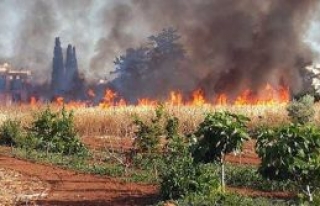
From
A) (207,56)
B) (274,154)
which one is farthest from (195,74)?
(274,154)

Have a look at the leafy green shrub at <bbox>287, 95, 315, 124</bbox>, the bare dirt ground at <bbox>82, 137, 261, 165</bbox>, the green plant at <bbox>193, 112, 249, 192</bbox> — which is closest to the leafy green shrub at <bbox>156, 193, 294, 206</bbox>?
the green plant at <bbox>193, 112, 249, 192</bbox>

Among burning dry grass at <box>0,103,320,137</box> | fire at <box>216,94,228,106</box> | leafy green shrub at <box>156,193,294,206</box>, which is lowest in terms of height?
leafy green shrub at <box>156,193,294,206</box>

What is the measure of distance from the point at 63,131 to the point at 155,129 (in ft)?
17.3

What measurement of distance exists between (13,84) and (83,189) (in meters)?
78.8

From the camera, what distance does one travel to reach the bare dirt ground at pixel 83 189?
45.4 feet

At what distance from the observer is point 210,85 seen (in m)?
53.8

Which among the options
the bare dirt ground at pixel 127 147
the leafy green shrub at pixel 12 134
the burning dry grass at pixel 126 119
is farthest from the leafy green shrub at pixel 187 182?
the burning dry grass at pixel 126 119

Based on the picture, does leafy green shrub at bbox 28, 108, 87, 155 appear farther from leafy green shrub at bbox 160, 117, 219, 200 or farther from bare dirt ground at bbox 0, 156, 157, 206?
leafy green shrub at bbox 160, 117, 219, 200

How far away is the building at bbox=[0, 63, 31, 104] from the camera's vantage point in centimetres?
8110

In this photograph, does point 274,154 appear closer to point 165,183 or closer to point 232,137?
point 232,137

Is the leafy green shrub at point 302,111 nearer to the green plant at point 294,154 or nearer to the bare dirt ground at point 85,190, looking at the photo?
the bare dirt ground at point 85,190

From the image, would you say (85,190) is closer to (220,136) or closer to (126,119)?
(220,136)

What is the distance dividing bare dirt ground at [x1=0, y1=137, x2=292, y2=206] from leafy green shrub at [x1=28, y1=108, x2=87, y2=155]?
3.09 metres

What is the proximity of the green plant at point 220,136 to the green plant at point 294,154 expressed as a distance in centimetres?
208
